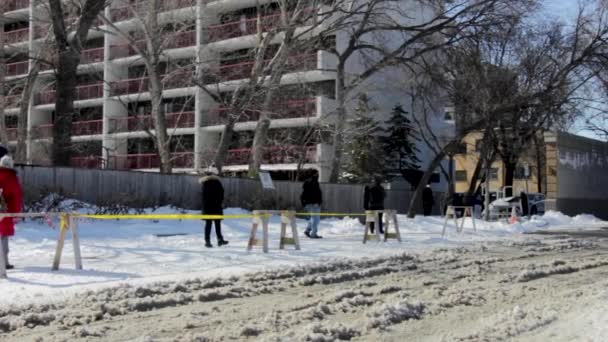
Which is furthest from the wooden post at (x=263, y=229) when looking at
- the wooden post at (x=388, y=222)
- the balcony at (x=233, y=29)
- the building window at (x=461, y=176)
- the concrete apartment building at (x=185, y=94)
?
the building window at (x=461, y=176)

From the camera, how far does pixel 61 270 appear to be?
10578mm

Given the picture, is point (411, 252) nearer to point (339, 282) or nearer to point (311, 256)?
point (311, 256)

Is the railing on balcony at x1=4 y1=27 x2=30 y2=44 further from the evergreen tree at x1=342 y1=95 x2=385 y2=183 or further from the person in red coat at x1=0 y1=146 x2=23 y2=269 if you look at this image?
the person in red coat at x1=0 y1=146 x2=23 y2=269

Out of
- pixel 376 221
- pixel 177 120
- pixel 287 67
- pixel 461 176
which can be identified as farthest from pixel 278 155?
pixel 461 176

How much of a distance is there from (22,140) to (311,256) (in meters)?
21.1

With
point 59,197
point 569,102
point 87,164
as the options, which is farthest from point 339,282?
point 87,164

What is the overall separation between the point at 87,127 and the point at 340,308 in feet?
144

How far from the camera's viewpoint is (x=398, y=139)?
140 ft

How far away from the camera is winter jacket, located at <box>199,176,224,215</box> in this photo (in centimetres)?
1451

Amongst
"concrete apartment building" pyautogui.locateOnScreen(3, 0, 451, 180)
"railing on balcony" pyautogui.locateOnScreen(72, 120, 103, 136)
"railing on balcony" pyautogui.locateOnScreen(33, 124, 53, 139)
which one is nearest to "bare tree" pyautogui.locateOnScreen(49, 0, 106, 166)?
"concrete apartment building" pyautogui.locateOnScreen(3, 0, 451, 180)

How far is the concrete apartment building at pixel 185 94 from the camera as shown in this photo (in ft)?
109

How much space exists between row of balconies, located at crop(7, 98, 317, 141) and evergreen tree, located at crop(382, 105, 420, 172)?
691cm

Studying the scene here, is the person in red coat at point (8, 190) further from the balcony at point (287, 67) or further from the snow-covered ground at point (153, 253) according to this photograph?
Answer: the balcony at point (287, 67)

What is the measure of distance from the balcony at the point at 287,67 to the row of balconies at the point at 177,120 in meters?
1.87
